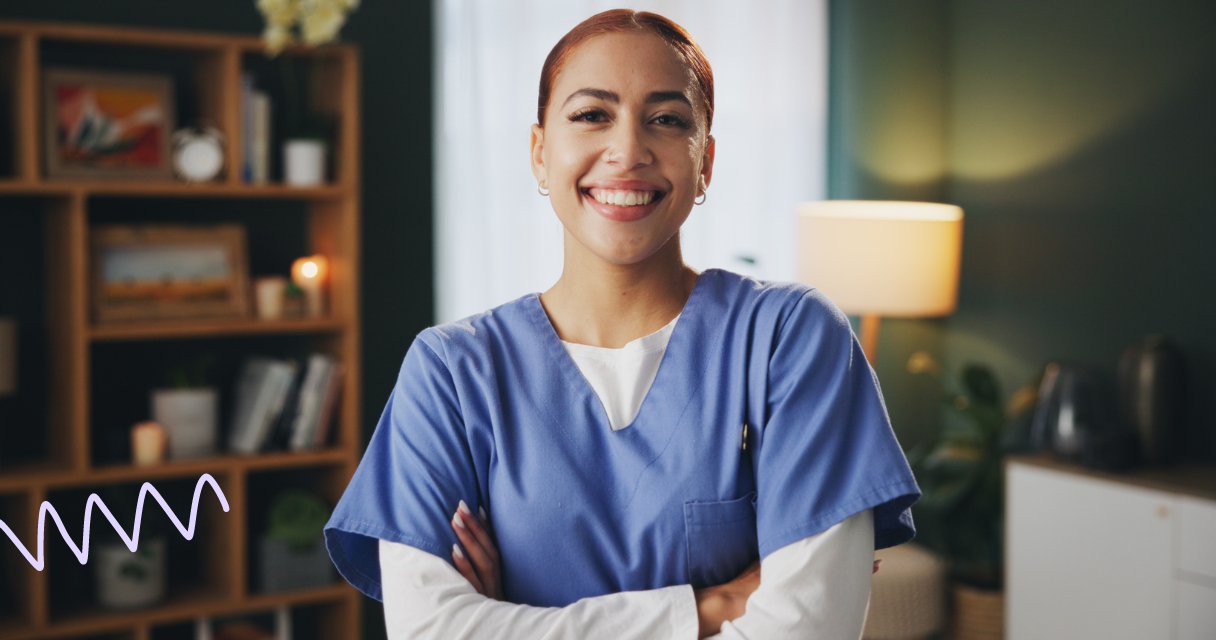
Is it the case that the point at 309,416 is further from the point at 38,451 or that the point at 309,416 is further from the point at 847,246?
the point at 847,246

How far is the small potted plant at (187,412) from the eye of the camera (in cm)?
250

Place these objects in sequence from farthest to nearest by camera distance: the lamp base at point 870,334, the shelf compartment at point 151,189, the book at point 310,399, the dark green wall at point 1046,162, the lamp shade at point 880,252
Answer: the lamp base at point 870,334 < the lamp shade at point 880,252 < the dark green wall at point 1046,162 < the book at point 310,399 < the shelf compartment at point 151,189

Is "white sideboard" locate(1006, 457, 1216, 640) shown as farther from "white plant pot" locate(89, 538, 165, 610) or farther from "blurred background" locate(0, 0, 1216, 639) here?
"white plant pot" locate(89, 538, 165, 610)

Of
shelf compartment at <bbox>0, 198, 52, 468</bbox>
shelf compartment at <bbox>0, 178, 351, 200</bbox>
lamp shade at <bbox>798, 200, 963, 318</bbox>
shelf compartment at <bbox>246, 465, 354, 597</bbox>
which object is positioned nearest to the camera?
shelf compartment at <bbox>0, 178, 351, 200</bbox>

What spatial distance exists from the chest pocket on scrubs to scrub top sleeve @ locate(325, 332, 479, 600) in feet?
0.89

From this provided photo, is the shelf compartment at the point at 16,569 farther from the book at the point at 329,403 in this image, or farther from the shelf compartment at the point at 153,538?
the book at the point at 329,403

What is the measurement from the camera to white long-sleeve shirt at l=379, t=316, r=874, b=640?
1.06 metres

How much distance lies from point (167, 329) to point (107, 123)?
56cm

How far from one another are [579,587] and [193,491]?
1.99m

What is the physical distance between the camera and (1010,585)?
2.96m

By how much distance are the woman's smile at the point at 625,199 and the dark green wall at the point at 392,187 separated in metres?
2.00

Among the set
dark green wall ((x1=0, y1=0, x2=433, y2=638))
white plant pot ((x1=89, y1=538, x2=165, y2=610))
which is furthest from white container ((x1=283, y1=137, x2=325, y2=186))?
white plant pot ((x1=89, y1=538, x2=165, y2=610))

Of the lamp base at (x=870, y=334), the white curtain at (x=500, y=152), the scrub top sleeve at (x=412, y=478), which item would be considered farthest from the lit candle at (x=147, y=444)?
the lamp base at (x=870, y=334)

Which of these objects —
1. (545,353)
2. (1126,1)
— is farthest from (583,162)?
(1126,1)
